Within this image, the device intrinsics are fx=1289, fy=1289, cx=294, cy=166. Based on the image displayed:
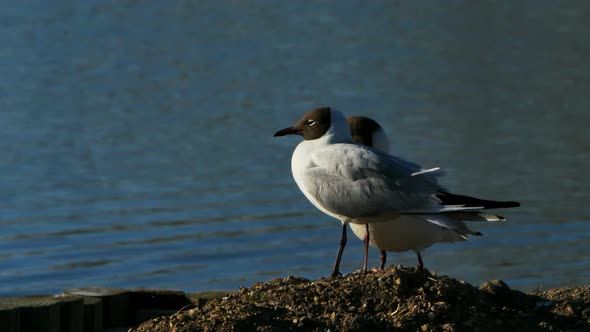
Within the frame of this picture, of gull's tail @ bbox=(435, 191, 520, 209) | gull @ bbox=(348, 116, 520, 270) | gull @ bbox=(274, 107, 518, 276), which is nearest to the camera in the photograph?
gull's tail @ bbox=(435, 191, 520, 209)

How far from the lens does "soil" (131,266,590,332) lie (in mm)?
5594

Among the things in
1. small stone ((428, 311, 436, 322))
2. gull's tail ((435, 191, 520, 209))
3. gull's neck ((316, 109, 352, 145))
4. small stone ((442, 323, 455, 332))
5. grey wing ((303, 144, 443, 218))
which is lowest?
small stone ((442, 323, 455, 332))

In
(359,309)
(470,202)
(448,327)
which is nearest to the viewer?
(448,327)

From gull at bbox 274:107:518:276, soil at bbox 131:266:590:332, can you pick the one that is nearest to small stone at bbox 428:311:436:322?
soil at bbox 131:266:590:332

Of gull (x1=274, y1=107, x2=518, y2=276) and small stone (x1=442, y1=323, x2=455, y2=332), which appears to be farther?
gull (x1=274, y1=107, x2=518, y2=276)

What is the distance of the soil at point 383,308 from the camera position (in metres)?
5.59

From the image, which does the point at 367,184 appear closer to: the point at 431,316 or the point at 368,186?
the point at 368,186

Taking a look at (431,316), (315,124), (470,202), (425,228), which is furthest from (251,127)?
(431,316)

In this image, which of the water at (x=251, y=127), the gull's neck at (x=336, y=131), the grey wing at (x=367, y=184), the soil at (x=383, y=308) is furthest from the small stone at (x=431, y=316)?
the water at (x=251, y=127)

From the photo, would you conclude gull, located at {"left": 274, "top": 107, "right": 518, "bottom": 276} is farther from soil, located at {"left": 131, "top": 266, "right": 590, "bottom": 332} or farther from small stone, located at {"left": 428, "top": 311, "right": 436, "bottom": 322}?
small stone, located at {"left": 428, "top": 311, "right": 436, "bottom": 322}

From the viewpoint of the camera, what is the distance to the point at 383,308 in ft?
19.0

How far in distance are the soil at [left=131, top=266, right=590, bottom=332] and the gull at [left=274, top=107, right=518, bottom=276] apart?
522 mm

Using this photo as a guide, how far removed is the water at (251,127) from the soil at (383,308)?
13.5ft

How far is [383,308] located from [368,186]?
1.06 metres
